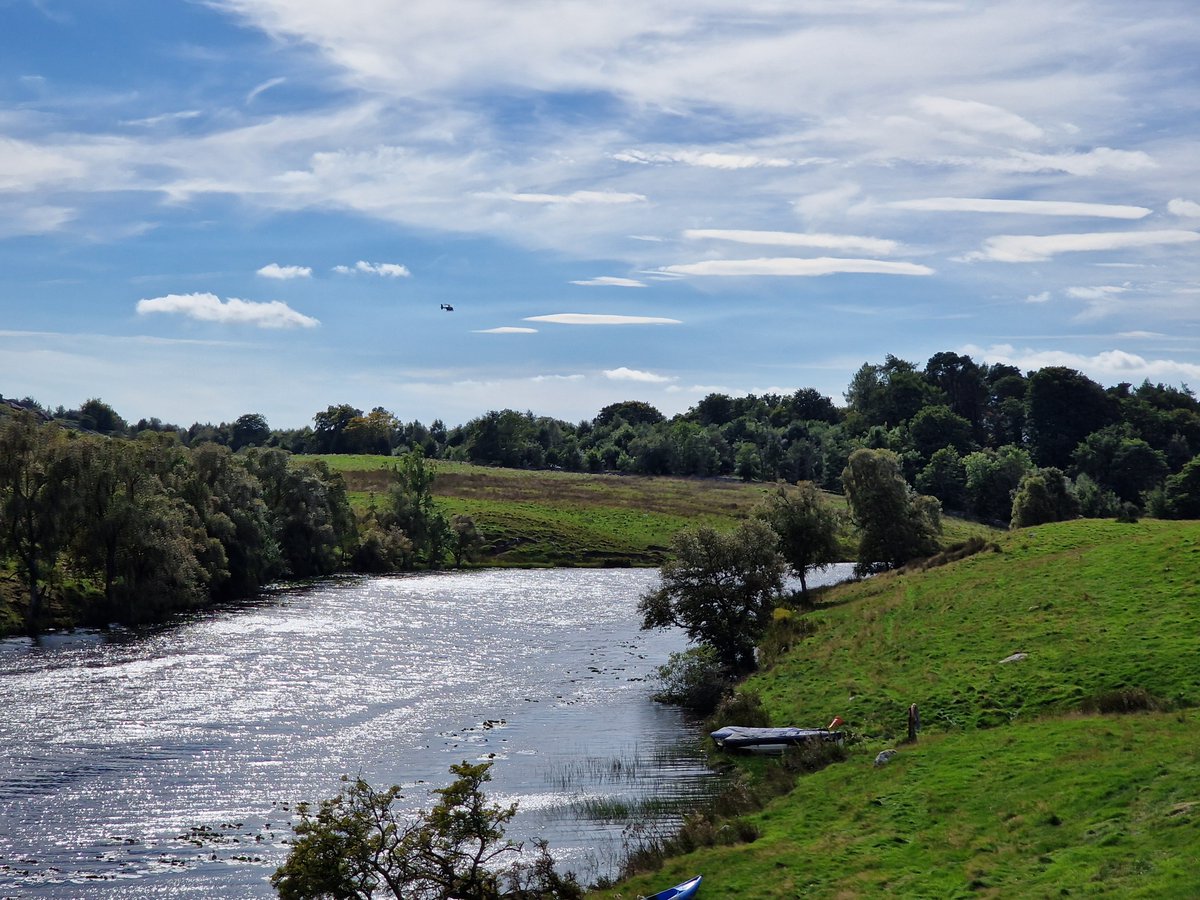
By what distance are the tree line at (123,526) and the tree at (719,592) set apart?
150ft

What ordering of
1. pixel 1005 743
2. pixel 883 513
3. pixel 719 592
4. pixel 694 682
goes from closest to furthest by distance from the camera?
pixel 1005 743
pixel 694 682
pixel 719 592
pixel 883 513

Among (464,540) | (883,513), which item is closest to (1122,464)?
(883,513)

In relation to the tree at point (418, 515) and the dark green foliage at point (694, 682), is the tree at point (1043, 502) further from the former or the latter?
the tree at point (418, 515)

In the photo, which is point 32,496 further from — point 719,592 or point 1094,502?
point 1094,502

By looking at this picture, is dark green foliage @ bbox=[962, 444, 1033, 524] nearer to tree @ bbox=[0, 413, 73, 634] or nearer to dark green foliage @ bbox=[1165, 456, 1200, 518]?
dark green foliage @ bbox=[1165, 456, 1200, 518]

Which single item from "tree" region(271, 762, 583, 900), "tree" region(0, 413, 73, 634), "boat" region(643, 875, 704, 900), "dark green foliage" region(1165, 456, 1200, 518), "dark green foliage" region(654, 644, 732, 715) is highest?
"tree" region(0, 413, 73, 634)

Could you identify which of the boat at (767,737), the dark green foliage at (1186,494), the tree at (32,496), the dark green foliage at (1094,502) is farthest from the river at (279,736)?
the dark green foliage at (1094,502)

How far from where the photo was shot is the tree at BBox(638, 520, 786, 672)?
58344 mm

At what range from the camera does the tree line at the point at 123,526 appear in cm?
7650

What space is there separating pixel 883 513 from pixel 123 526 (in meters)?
64.2

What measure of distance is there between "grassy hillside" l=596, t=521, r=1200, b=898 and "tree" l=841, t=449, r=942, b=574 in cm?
2695

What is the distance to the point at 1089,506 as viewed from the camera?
136375 mm

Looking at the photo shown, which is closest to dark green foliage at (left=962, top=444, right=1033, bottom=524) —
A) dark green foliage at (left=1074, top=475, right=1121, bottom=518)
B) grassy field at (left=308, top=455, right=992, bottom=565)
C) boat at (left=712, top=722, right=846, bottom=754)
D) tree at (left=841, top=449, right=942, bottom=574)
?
grassy field at (left=308, top=455, right=992, bottom=565)

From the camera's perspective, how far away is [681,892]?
24000 mm
